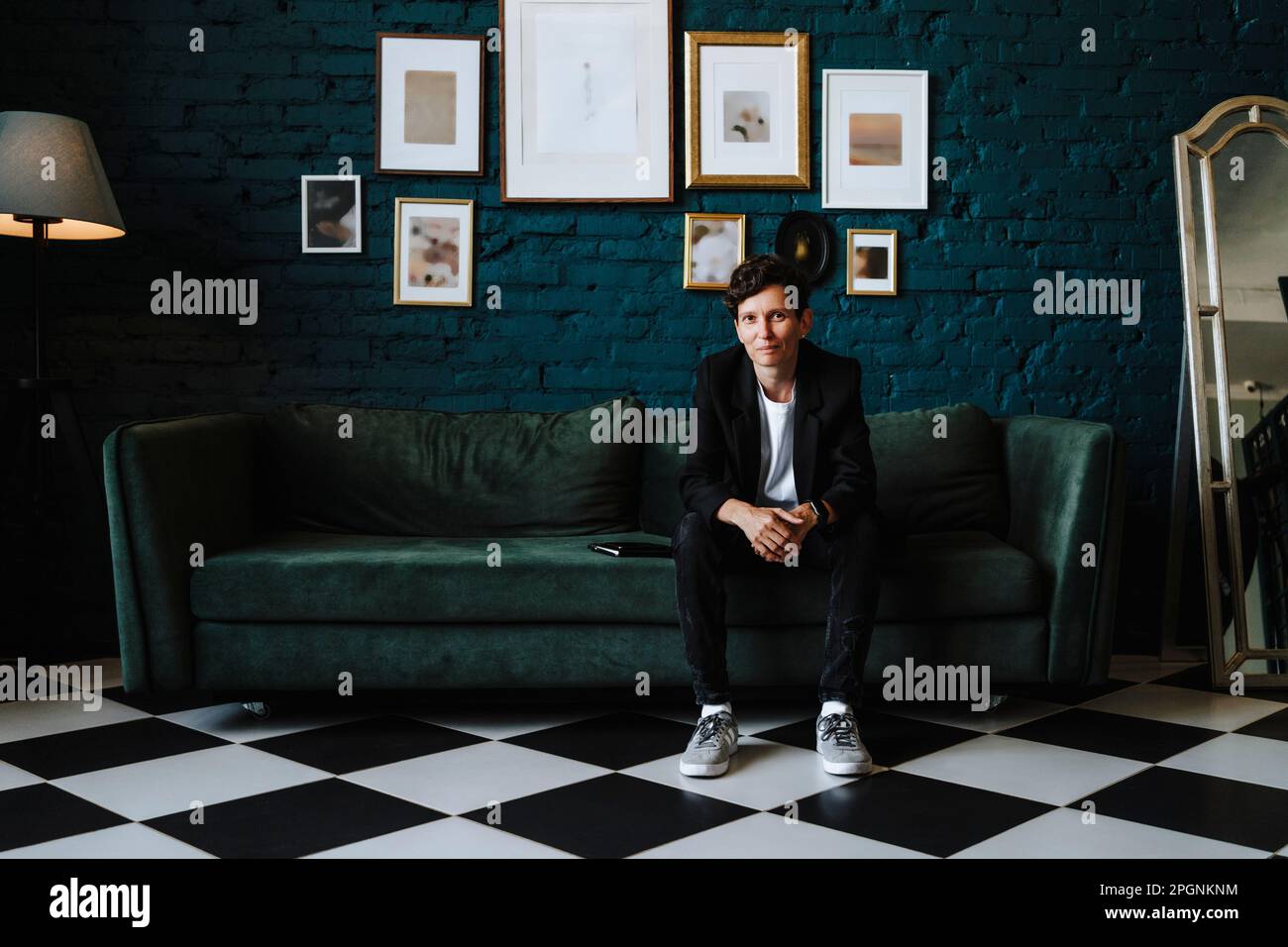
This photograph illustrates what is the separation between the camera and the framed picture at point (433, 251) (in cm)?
342

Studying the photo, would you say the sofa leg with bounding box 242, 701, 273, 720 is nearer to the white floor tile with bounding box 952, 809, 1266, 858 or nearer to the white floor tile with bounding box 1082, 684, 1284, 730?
the white floor tile with bounding box 952, 809, 1266, 858

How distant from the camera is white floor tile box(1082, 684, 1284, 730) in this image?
2.72m

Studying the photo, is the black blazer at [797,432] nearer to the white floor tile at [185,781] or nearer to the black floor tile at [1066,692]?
the black floor tile at [1066,692]

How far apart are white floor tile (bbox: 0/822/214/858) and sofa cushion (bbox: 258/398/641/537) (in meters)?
→ 1.28

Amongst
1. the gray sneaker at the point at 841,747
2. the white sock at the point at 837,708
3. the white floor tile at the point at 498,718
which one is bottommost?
A: the white floor tile at the point at 498,718

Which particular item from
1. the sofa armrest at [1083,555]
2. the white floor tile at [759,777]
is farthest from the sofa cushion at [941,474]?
the white floor tile at [759,777]

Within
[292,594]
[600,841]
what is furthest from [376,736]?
[600,841]

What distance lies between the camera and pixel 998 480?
121 inches

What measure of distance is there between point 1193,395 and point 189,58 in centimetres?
315

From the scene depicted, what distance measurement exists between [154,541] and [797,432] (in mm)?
1472

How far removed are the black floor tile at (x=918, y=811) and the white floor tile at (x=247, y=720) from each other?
1195mm

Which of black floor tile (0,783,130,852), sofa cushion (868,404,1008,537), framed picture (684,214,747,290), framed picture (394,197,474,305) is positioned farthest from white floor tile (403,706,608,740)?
framed picture (684,214,747,290)

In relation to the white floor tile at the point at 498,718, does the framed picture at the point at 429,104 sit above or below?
above
